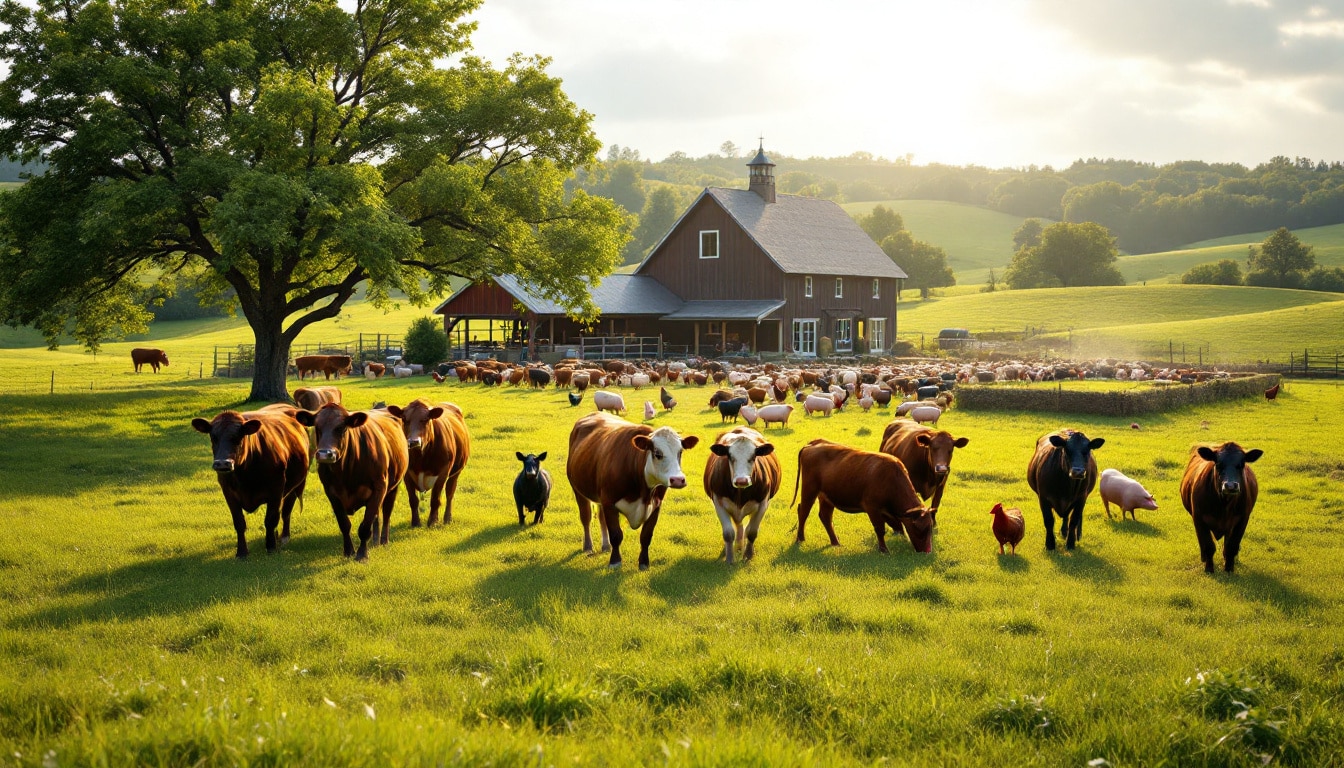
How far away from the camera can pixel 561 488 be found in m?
16.1

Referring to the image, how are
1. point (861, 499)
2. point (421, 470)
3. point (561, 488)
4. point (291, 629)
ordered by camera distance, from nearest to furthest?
1. point (291, 629)
2. point (861, 499)
3. point (421, 470)
4. point (561, 488)

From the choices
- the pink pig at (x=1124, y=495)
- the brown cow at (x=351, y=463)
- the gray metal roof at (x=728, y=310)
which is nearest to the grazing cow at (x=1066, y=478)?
the pink pig at (x=1124, y=495)

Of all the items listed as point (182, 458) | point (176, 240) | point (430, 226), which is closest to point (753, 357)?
point (430, 226)

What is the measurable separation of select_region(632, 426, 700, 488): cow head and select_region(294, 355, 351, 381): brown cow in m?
37.6

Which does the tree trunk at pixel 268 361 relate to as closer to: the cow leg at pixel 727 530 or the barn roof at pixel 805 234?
the cow leg at pixel 727 530

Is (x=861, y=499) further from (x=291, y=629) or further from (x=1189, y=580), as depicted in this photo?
(x=291, y=629)

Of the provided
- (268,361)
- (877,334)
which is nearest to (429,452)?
(268,361)

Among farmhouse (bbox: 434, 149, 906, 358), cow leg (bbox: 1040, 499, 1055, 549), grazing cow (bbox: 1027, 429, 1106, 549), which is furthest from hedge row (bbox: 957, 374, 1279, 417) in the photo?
farmhouse (bbox: 434, 149, 906, 358)

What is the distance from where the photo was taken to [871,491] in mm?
11484

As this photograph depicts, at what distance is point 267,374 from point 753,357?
27.5 m

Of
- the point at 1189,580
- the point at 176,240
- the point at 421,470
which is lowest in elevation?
the point at 1189,580

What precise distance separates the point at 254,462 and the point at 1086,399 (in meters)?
22.4

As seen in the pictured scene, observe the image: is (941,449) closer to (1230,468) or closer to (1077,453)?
(1077,453)

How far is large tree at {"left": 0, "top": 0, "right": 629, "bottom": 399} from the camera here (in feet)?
75.4
